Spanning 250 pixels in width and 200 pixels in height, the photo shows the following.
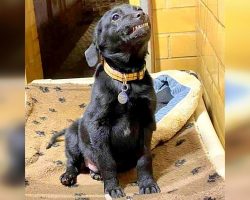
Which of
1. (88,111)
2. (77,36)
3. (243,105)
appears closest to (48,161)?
(88,111)

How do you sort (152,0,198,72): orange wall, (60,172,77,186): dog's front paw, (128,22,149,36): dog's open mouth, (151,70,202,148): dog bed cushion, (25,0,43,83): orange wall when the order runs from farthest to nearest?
(25,0,43,83): orange wall, (152,0,198,72): orange wall, (151,70,202,148): dog bed cushion, (60,172,77,186): dog's front paw, (128,22,149,36): dog's open mouth

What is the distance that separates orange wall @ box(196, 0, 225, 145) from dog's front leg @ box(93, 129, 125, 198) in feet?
1.17

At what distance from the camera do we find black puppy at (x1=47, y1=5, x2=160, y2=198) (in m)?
1.20

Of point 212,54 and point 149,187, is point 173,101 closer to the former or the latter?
point 212,54

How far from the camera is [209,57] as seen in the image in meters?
1.73

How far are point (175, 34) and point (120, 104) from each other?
103 centimetres

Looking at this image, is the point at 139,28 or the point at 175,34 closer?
the point at 139,28

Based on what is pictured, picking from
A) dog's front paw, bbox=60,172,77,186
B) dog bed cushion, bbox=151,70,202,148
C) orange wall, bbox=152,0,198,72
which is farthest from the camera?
orange wall, bbox=152,0,198,72

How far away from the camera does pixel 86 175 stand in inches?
Result: 55.6

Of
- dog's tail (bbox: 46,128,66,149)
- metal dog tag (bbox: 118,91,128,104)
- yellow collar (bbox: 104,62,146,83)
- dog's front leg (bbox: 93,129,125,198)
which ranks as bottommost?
dog's tail (bbox: 46,128,66,149)

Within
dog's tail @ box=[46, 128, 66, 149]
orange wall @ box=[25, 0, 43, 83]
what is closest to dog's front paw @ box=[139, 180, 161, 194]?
dog's tail @ box=[46, 128, 66, 149]

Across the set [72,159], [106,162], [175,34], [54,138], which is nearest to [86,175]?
[72,159]

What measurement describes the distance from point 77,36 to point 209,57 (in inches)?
34.6

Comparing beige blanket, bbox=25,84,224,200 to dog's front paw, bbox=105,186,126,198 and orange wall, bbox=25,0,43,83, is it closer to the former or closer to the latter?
dog's front paw, bbox=105,186,126,198
